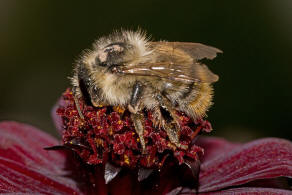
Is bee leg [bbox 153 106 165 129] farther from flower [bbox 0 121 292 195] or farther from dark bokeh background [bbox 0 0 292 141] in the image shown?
dark bokeh background [bbox 0 0 292 141]

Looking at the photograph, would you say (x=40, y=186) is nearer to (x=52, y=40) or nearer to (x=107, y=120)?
(x=107, y=120)

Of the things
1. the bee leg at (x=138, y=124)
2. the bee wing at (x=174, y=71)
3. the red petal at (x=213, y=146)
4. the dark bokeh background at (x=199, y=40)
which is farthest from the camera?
the dark bokeh background at (x=199, y=40)

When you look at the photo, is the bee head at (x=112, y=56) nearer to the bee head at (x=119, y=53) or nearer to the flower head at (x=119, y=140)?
the bee head at (x=119, y=53)

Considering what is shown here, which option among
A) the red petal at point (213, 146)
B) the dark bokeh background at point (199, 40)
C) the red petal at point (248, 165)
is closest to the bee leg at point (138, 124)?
the red petal at point (248, 165)

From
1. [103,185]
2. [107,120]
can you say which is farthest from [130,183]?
[107,120]

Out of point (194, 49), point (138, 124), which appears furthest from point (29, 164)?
point (194, 49)

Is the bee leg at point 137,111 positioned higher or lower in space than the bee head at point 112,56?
lower
